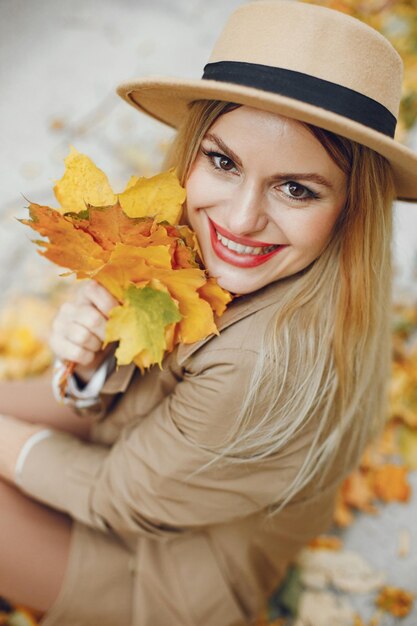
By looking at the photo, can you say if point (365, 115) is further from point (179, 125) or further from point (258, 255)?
point (179, 125)

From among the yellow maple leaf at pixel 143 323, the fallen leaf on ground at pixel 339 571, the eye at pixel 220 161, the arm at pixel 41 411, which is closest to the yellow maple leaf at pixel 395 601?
the fallen leaf on ground at pixel 339 571

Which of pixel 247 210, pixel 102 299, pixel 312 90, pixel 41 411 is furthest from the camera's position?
pixel 41 411

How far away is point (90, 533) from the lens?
1632 mm

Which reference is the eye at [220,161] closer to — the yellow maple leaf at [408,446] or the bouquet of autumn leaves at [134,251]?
the bouquet of autumn leaves at [134,251]

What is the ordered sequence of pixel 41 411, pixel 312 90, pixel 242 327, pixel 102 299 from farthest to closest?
pixel 41 411, pixel 102 299, pixel 242 327, pixel 312 90

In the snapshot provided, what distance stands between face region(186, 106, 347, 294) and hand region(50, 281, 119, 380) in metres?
0.28

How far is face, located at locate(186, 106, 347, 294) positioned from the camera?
1180 mm

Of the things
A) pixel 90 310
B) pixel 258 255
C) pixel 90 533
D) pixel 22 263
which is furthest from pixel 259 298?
pixel 22 263

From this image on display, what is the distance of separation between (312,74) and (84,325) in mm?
791

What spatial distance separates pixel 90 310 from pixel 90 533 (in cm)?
64

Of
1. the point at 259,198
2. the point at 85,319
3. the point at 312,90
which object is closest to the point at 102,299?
the point at 85,319

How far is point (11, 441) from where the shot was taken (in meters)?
1.67

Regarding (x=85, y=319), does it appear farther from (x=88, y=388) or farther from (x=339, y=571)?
(x=339, y=571)

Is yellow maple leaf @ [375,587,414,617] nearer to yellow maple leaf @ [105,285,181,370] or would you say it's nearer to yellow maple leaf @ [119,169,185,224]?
yellow maple leaf @ [105,285,181,370]
